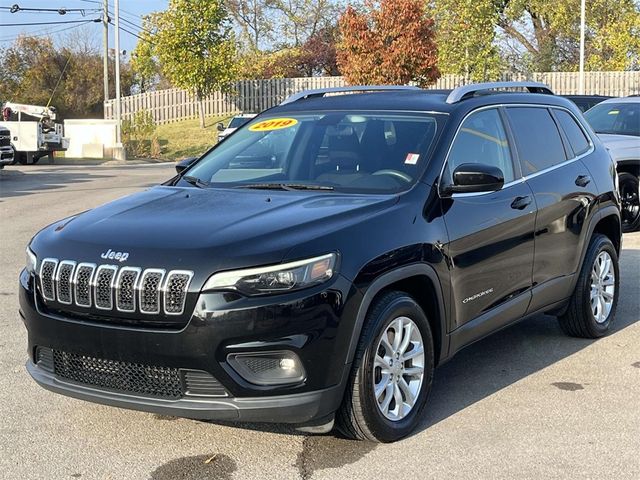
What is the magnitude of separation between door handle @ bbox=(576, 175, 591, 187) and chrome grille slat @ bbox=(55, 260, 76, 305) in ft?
11.9

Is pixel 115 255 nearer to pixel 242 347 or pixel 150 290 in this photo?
pixel 150 290

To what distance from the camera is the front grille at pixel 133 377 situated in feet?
12.3

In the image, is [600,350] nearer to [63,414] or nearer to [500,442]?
[500,442]

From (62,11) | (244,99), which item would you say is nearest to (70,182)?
(244,99)

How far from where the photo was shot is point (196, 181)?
5.23 m

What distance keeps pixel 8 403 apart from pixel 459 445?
2.56 meters

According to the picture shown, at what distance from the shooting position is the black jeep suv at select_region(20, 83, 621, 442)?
3.70 meters

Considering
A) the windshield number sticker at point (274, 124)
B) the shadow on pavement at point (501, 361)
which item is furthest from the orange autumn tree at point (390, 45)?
the windshield number sticker at point (274, 124)

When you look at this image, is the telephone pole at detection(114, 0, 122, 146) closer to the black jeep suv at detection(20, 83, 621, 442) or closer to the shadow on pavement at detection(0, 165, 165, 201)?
the shadow on pavement at detection(0, 165, 165, 201)

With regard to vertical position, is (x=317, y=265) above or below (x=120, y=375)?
above

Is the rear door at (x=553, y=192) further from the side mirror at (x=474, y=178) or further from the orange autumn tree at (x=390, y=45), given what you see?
the orange autumn tree at (x=390, y=45)

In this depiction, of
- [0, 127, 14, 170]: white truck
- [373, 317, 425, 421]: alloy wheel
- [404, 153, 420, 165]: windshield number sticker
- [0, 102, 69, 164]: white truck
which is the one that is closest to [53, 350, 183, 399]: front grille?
[373, 317, 425, 421]: alloy wheel

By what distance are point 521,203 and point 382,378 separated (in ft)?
5.50

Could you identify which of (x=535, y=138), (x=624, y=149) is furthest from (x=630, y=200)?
(x=535, y=138)
